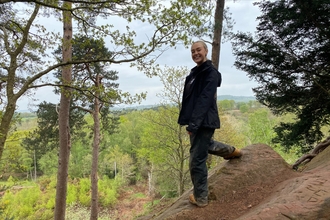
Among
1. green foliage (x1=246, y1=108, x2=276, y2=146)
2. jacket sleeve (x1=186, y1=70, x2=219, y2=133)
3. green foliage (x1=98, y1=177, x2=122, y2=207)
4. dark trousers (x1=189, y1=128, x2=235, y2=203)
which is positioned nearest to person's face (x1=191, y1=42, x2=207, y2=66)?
jacket sleeve (x1=186, y1=70, x2=219, y2=133)

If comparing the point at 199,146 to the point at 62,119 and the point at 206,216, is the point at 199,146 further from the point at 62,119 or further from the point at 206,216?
the point at 62,119

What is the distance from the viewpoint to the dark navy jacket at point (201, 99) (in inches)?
119

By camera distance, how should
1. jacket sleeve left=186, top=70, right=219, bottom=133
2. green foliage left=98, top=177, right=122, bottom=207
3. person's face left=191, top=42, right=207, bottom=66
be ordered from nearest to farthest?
1. jacket sleeve left=186, top=70, right=219, bottom=133
2. person's face left=191, top=42, right=207, bottom=66
3. green foliage left=98, top=177, right=122, bottom=207

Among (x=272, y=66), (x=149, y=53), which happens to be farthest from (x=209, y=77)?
(x=272, y=66)

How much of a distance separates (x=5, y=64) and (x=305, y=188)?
5899 millimetres

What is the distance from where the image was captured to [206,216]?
3271 mm

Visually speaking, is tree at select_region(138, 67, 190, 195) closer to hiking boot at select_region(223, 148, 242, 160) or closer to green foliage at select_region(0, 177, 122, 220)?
hiking boot at select_region(223, 148, 242, 160)

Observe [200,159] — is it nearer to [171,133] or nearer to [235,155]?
[235,155]

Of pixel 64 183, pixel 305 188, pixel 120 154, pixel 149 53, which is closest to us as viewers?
pixel 305 188

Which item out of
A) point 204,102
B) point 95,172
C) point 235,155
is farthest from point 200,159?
point 95,172

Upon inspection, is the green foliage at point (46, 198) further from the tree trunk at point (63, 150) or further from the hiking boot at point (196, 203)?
the hiking boot at point (196, 203)

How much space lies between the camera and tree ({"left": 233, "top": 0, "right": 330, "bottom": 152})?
8.02 meters

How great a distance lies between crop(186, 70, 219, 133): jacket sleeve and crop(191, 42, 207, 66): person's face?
0.24 m

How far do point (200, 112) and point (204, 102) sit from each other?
A: 133mm
